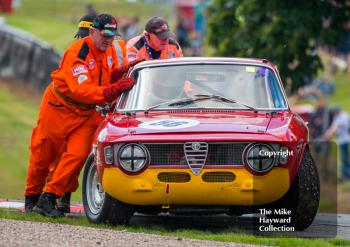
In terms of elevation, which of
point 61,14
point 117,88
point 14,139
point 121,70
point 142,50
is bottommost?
point 14,139

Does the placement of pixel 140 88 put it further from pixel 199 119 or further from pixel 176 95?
pixel 199 119

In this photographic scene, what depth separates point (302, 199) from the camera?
995cm

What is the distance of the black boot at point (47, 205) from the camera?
35.7 feet

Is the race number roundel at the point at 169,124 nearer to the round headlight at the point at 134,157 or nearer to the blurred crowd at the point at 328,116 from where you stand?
the round headlight at the point at 134,157

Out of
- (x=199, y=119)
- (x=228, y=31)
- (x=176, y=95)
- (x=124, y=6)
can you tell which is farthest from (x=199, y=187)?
(x=124, y=6)

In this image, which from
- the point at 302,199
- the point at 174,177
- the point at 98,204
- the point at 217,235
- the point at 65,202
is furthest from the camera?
the point at 65,202

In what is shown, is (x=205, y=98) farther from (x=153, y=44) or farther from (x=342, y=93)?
(x=342, y=93)

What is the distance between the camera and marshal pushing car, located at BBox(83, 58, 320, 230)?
9.52 metres

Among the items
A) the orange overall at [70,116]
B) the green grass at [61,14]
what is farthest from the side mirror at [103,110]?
the green grass at [61,14]

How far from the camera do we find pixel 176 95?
10680 millimetres

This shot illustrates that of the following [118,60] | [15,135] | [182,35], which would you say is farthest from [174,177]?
[182,35]

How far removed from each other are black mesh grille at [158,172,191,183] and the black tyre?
931 millimetres

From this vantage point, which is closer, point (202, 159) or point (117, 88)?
point (202, 159)

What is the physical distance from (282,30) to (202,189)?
35.4 ft
